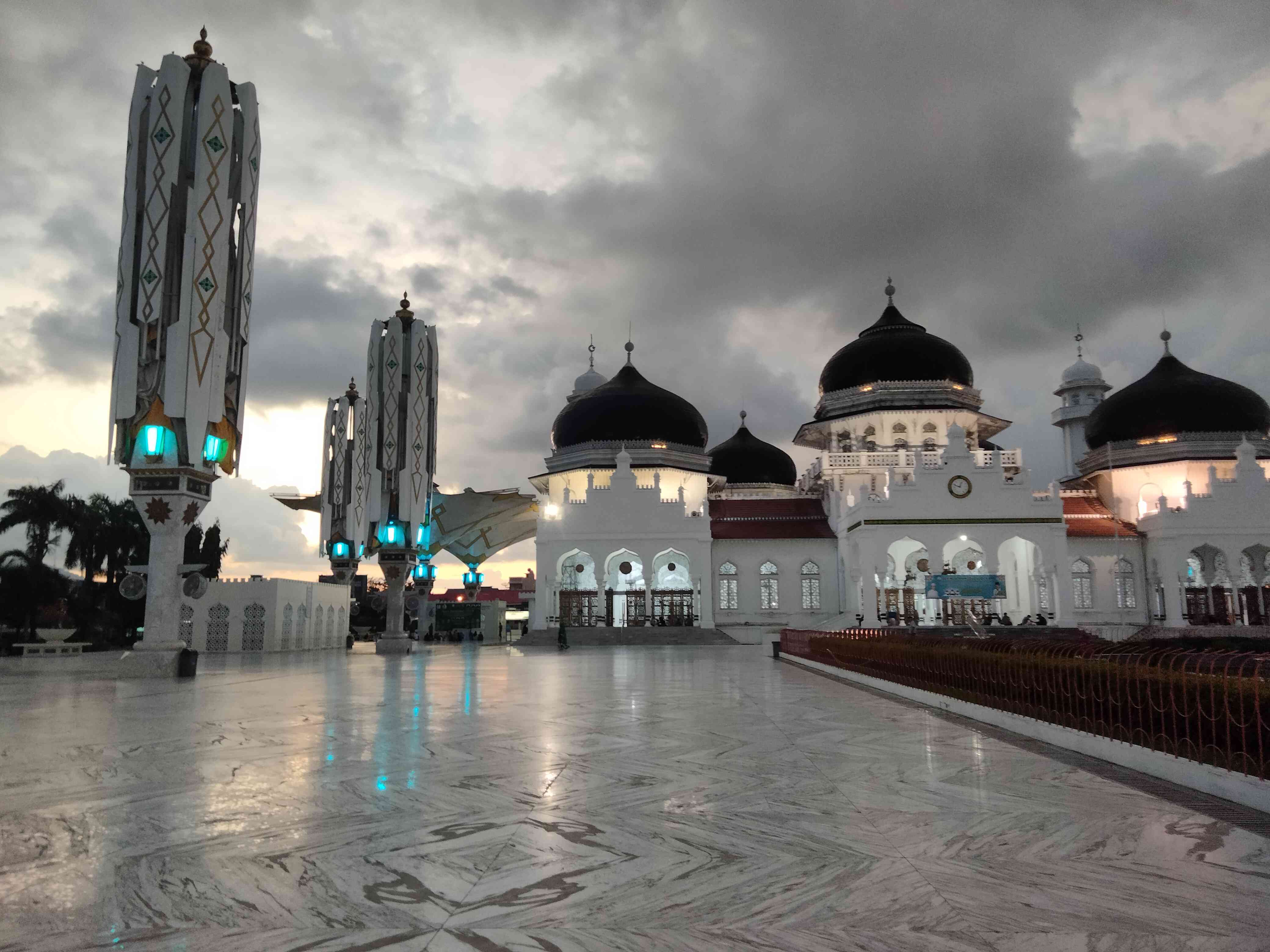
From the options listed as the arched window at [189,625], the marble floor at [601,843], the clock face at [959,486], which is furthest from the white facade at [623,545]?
the marble floor at [601,843]

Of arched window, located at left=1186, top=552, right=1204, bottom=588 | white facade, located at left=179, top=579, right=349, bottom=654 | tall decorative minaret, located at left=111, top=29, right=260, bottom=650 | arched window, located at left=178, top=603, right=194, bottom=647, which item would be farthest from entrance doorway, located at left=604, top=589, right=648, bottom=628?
arched window, located at left=1186, top=552, right=1204, bottom=588

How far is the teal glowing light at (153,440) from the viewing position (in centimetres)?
1605

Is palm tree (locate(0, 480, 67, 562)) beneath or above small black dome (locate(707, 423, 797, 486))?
beneath

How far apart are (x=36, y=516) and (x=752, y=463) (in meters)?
36.1

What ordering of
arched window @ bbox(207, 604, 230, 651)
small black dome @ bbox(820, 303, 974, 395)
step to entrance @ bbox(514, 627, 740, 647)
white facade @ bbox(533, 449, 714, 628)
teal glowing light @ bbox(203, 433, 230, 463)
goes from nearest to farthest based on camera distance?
teal glowing light @ bbox(203, 433, 230, 463) → arched window @ bbox(207, 604, 230, 651) → step to entrance @ bbox(514, 627, 740, 647) → white facade @ bbox(533, 449, 714, 628) → small black dome @ bbox(820, 303, 974, 395)

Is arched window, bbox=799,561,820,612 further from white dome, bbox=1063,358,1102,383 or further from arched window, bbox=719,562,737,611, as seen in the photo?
white dome, bbox=1063,358,1102,383

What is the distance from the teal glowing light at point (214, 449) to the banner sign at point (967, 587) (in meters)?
24.7

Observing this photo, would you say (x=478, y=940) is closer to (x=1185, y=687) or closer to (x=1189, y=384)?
(x=1185, y=687)

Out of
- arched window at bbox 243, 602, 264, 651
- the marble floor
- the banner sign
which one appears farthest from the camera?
the banner sign

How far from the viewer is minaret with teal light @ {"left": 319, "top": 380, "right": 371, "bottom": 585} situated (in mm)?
35094

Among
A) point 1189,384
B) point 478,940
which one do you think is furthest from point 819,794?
point 1189,384

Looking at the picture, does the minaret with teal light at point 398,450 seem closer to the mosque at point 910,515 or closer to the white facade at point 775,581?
the mosque at point 910,515

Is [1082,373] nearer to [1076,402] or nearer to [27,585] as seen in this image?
[1076,402]

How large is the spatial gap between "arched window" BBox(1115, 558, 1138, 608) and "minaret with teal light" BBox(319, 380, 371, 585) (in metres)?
31.8
